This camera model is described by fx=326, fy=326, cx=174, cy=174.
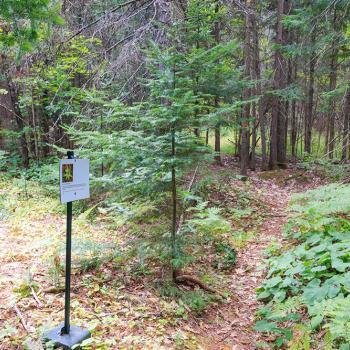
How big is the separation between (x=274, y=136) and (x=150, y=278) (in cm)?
1084

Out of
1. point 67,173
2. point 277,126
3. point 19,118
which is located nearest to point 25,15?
point 67,173

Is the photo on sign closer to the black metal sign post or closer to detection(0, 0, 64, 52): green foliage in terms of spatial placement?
the black metal sign post

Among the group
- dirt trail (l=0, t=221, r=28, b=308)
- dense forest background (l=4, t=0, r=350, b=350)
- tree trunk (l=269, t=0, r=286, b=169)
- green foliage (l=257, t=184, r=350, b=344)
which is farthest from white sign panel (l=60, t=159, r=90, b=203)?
tree trunk (l=269, t=0, r=286, b=169)

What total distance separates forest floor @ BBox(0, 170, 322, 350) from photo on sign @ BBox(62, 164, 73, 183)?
4.64 ft

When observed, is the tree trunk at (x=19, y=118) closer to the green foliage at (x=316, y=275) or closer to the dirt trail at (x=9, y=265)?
the dirt trail at (x=9, y=265)

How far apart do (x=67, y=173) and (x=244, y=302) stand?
10.2ft

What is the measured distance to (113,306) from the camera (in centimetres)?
378

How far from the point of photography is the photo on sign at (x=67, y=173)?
2.80 meters

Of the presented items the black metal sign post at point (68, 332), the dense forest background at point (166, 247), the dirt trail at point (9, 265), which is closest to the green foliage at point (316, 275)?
the dense forest background at point (166, 247)

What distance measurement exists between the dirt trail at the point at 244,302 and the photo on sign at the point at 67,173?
2304 mm

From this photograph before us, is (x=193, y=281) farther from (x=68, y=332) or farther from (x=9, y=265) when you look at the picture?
(x=9, y=265)

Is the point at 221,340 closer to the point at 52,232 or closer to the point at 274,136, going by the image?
the point at 52,232

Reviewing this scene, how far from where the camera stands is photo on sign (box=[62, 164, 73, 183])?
9.20ft

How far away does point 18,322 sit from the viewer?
3191 millimetres
